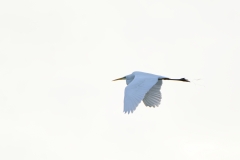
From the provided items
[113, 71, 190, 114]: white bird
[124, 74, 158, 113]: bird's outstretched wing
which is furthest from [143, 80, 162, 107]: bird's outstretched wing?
[124, 74, 158, 113]: bird's outstretched wing

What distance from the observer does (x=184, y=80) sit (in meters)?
15.9

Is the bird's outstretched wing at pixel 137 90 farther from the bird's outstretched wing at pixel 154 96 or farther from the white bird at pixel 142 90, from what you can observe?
the bird's outstretched wing at pixel 154 96

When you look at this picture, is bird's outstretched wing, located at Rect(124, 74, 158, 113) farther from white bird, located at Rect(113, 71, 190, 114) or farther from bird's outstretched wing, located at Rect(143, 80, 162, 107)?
bird's outstretched wing, located at Rect(143, 80, 162, 107)

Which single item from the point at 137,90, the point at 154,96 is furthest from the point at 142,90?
the point at 154,96

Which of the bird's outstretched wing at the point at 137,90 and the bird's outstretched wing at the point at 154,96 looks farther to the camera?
the bird's outstretched wing at the point at 154,96

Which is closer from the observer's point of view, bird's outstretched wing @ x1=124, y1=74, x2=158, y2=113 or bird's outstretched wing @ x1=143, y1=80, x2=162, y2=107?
bird's outstretched wing @ x1=124, y1=74, x2=158, y2=113

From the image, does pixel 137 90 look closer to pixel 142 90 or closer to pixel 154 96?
pixel 142 90

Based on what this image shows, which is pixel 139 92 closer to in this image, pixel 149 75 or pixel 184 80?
pixel 149 75

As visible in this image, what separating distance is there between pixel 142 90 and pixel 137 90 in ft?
0.32

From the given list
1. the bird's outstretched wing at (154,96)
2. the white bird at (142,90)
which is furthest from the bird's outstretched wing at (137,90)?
the bird's outstretched wing at (154,96)

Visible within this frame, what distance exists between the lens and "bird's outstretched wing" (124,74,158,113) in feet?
44.2

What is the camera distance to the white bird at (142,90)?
13523 mm

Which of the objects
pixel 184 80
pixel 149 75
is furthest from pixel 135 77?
pixel 184 80

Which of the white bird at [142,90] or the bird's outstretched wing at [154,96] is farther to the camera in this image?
the bird's outstretched wing at [154,96]
